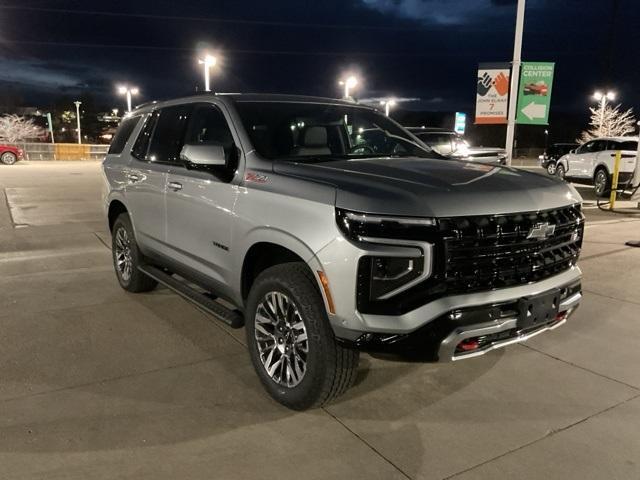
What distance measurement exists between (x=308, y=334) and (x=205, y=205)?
4.79 ft

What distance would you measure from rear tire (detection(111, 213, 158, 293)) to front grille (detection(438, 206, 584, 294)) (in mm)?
3611

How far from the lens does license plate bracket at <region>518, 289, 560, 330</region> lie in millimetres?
3180

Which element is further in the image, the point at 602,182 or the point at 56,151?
the point at 56,151

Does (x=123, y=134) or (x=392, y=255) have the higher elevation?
(x=123, y=134)

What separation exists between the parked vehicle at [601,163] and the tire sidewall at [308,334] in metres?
15.6

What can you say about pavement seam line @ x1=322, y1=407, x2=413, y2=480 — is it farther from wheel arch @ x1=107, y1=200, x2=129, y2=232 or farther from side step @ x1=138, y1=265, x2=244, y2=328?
wheel arch @ x1=107, y1=200, x2=129, y2=232

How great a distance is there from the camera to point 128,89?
45.8m

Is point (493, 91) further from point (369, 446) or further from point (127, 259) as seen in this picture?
point (369, 446)

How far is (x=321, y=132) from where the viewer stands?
14.4 ft

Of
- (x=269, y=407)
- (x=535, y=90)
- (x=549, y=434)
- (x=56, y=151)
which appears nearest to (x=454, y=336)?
(x=549, y=434)

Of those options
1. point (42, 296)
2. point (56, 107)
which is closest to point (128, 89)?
point (42, 296)

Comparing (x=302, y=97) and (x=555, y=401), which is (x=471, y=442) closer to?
(x=555, y=401)

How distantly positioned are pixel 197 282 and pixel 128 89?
45602 millimetres

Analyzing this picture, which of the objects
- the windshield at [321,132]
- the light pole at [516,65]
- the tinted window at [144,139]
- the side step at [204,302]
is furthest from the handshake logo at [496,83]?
the side step at [204,302]
